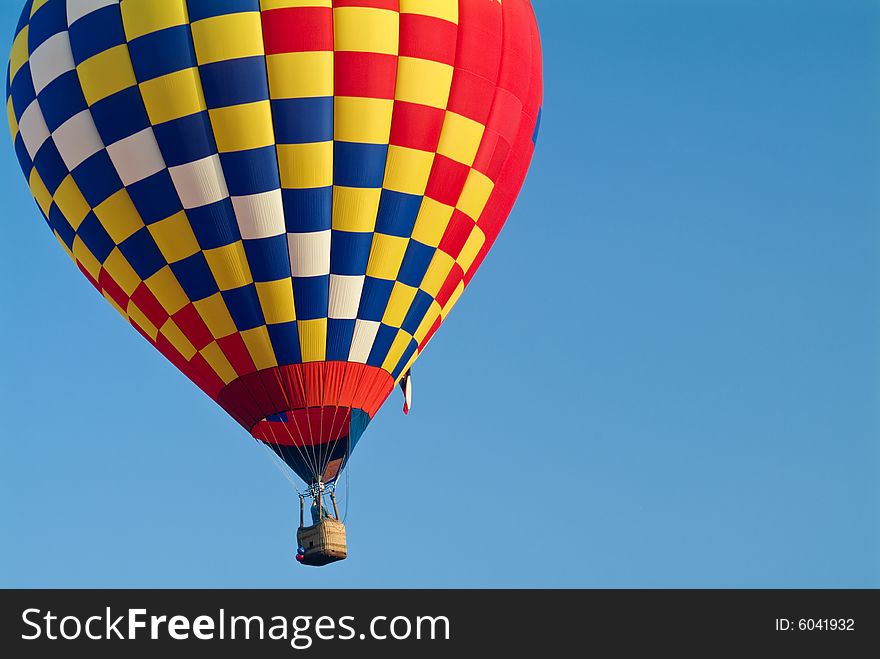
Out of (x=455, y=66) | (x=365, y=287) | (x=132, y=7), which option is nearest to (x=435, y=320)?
(x=365, y=287)

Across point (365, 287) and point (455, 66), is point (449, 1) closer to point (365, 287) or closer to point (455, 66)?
point (455, 66)

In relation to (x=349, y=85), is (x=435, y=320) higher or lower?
lower

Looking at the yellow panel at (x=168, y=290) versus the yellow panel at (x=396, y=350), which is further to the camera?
the yellow panel at (x=396, y=350)

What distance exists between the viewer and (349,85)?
1808 centimetres

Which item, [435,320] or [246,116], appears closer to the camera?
[246,116]

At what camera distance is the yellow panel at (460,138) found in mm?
18516

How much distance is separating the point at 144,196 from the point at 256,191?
1002 mm

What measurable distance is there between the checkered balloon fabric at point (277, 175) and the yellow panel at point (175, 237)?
1cm

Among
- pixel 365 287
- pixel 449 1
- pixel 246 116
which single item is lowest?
pixel 365 287

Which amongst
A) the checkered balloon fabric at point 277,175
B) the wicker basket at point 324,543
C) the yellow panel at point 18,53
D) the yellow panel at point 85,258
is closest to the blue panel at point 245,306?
the checkered balloon fabric at point 277,175

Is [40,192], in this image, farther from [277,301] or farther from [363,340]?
[363,340]

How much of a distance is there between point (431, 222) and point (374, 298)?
2.84 feet

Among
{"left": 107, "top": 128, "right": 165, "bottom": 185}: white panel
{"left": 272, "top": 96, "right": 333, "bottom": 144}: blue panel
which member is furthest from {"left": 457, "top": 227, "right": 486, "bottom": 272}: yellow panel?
{"left": 107, "top": 128, "right": 165, "bottom": 185}: white panel

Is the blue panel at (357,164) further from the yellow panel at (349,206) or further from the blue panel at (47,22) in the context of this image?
the blue panel at (47,22)
